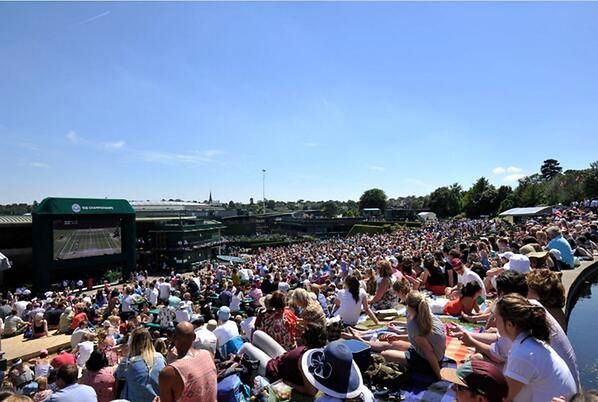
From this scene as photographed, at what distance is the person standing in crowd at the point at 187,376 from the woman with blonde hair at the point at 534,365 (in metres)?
2.62

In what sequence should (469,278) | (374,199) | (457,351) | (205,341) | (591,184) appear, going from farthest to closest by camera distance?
(374,199)
(591,184)
(469,278)
(205,341)
(457,351)

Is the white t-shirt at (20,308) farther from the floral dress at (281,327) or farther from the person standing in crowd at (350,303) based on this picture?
the person standing in crowd at (350,303)

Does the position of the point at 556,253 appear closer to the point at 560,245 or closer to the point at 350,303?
the point at 560,245

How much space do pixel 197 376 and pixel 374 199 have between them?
136376mm

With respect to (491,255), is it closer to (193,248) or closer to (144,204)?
(193,248)

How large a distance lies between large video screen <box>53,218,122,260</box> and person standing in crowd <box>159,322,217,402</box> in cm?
2987

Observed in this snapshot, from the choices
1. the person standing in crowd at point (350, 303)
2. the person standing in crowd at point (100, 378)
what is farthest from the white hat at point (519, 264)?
the person standing in crowd at point (100, 378)

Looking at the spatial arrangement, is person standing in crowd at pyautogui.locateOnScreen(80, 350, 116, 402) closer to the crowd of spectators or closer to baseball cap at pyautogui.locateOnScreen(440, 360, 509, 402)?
the crowd of spectators

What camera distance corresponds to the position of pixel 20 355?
35.1 feet

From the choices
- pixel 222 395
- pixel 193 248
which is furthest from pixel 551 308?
pixel 193 248

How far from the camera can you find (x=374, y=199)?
137000 mm

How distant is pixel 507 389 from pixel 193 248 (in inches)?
1725

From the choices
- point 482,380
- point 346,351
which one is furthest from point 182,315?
point 482,380

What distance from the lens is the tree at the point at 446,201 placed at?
90.6 meters
